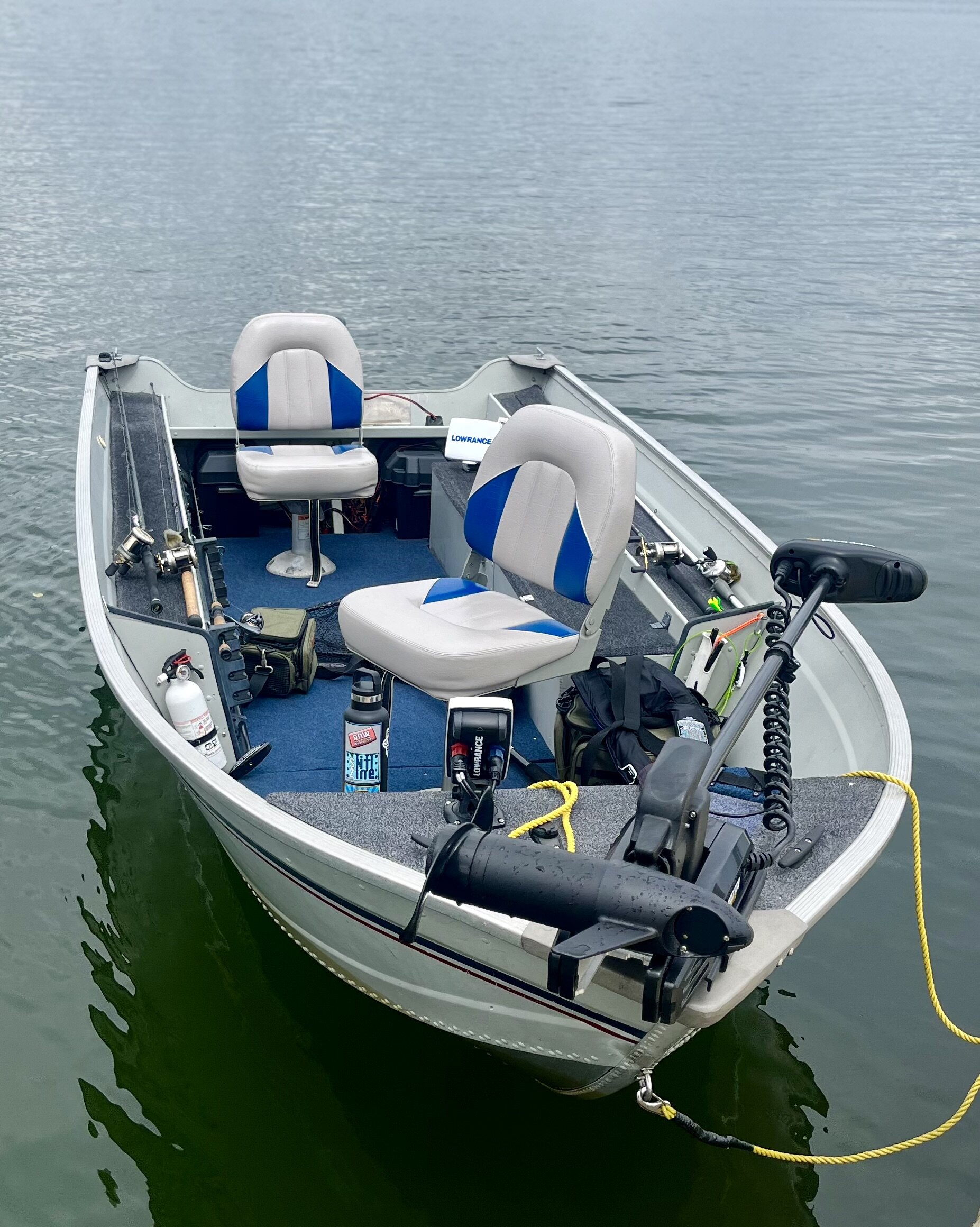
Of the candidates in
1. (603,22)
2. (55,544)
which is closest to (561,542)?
(55,544)

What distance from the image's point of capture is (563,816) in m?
2.21

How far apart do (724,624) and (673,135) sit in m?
16.2

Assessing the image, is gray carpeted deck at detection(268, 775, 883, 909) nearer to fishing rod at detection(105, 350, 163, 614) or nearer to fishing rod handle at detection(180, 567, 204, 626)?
fishing rod handle at detection(180, 567, 204, 626)

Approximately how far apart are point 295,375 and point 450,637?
6.19 feet

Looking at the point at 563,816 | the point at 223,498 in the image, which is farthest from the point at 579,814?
the point at 223,498

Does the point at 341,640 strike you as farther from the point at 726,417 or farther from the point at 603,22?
the point at 603,22

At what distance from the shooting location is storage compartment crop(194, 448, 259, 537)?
4621 mm

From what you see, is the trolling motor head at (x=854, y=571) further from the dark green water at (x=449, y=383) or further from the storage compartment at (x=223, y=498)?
the storage compartment at (x=223, y=498)

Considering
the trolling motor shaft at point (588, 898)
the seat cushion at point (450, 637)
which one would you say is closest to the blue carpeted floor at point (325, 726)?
the seat cushion at point (450, 637)

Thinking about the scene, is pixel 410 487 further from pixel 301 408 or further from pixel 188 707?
pixel 188 707

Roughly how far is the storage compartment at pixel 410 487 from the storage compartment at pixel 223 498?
61 centimetres

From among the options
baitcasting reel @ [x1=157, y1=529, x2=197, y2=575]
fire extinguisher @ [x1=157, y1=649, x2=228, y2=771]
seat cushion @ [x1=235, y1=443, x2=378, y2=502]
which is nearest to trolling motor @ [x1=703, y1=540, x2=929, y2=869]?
fire extinguisher @ [x1=157, y1=649, x2=228, y2=771]

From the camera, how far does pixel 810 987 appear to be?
3.22m

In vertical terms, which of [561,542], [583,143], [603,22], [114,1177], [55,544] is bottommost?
[114,1177]
